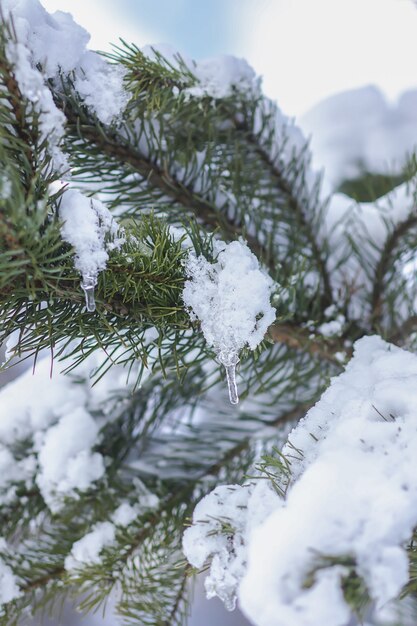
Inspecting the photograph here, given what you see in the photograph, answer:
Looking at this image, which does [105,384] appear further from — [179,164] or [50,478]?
[179,164]

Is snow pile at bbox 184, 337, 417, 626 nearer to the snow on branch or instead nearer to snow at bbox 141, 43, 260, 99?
the snow on branch

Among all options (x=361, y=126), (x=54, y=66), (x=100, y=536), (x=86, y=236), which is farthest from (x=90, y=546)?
(x=361, y=126)

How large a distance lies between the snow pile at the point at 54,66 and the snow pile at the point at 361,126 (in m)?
2.36

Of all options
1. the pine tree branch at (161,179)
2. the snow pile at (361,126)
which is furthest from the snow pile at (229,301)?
the snow pile at (361,126)

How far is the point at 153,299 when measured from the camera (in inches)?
21.1

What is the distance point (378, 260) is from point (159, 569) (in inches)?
22.6

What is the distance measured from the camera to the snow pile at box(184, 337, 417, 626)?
339 mm

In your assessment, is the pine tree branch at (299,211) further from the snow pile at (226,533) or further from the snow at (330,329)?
the snow pile at (226,533)

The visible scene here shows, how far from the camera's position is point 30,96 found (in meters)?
0.45

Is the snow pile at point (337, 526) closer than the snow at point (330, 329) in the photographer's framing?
Yes

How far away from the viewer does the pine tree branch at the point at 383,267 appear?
34.1 inches

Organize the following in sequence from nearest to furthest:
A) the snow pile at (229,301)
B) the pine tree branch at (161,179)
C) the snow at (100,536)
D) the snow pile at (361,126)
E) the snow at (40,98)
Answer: the snow at (40,98) → the snow pile at (229,301) → the pine tree branch at (161,179) → the snow at (100,536) → the snow pile at (361,126)

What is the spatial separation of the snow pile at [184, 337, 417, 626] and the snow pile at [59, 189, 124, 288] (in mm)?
231

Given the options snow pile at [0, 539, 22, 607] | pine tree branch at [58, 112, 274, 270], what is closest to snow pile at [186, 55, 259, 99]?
pine tree branch at [58, 112, 274, 270]
